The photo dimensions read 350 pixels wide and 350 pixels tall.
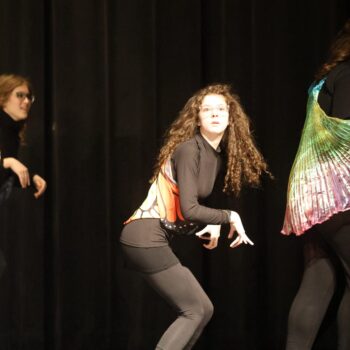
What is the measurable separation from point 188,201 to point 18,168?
111cm

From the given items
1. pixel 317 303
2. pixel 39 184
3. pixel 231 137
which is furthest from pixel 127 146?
pixel 317 303

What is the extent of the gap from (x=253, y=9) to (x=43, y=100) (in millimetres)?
1361

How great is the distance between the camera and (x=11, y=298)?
350 cm

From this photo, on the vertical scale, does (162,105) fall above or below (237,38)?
below

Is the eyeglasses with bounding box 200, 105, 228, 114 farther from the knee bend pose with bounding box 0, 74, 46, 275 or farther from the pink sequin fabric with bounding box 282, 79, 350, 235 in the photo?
the knee bend pose with bounding box 0, 74, 46, 275

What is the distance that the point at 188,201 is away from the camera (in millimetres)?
2467

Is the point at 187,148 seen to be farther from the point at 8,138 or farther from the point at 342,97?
the point at 8,138

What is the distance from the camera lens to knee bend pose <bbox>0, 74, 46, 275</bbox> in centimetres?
319

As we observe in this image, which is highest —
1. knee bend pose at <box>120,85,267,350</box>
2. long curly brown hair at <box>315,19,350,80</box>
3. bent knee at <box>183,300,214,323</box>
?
long curly brown hair at <box>315,19,350,80</box>

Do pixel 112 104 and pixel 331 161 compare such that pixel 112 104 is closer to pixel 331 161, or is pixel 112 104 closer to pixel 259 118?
pixel 259 118

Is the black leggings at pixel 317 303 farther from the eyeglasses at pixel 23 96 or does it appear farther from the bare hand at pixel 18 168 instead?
the eyeglasses at pixel 23 96

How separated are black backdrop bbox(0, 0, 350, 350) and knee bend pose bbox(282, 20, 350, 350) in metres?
1.28

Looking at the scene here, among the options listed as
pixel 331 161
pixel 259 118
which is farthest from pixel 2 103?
pixel 331 161

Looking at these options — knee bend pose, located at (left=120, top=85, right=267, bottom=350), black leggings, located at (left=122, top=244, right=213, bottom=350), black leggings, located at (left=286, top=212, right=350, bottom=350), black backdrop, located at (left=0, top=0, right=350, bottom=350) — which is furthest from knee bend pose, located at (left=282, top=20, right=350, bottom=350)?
black backdrop, located at (left=0, top=0, right=350, bottom=350)
